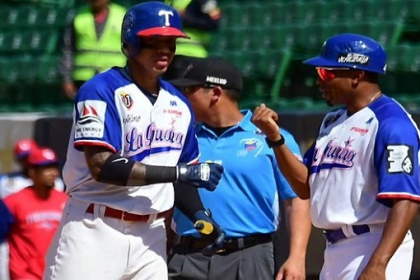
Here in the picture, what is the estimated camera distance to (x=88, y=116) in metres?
4.58

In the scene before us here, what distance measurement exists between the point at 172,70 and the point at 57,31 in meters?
4.83

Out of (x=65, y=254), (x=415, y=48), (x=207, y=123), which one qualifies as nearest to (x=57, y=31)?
(x=415, y=48)

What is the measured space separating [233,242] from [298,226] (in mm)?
333

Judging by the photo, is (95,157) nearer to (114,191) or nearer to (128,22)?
(114,191)

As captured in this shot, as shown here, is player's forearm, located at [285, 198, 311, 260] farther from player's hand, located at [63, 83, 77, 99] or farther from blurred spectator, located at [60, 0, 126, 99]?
player's hand, located at [63, 83, 77, 99]

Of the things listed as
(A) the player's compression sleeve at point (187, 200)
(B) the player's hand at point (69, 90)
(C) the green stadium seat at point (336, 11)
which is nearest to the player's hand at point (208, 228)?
(A) the player's compression sleeve at point (187, 200)

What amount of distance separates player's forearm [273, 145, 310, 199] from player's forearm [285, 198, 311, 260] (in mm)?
546

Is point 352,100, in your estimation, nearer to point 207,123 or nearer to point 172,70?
point 207,123

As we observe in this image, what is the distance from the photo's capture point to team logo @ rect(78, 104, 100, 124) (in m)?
4.57

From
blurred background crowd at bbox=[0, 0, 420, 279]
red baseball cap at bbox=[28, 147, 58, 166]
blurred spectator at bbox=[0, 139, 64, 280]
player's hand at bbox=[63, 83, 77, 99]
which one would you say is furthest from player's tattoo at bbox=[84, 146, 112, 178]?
player's hand at bbox=[63, 83, 77, 99]

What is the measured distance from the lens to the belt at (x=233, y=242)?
544cm

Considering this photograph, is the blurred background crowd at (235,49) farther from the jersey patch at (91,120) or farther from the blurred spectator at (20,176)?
the jersey patch at (91,120)

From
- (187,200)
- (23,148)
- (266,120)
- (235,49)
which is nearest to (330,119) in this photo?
(266,120)

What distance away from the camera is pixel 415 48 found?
870cm
